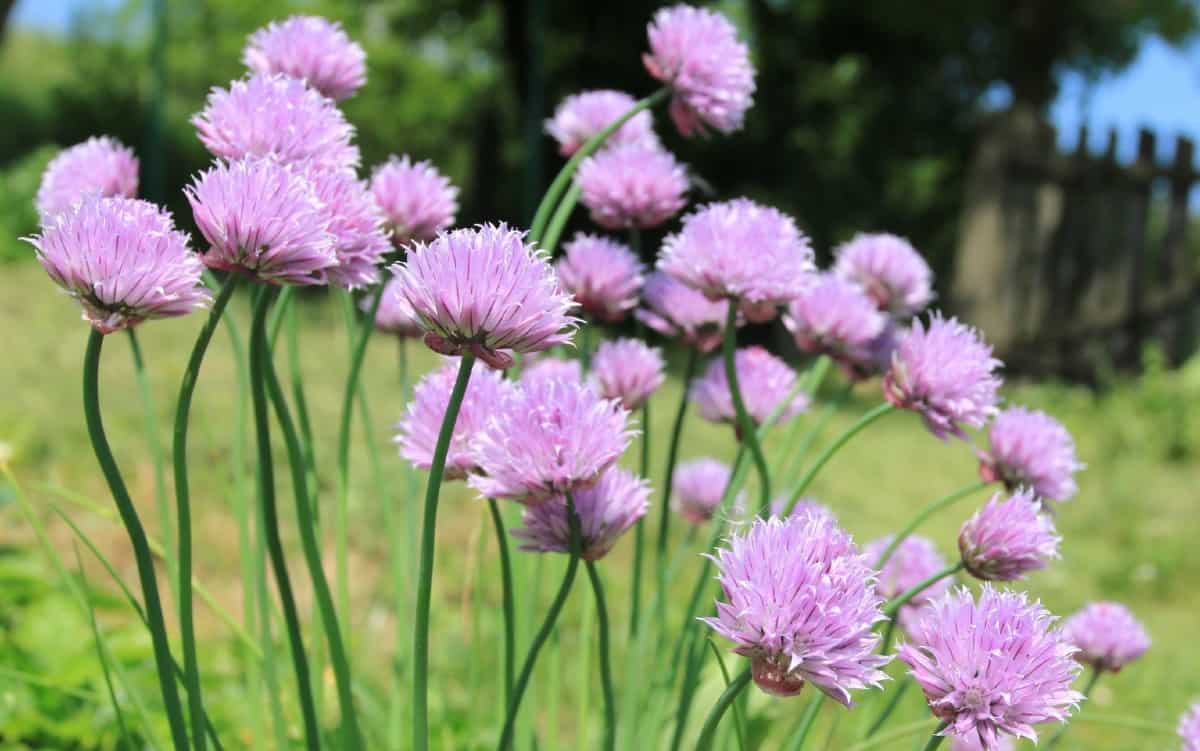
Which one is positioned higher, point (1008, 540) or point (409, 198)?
point (409, 198)

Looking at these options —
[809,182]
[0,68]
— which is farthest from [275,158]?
[0,68]

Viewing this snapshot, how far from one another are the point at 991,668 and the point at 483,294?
0.39 m

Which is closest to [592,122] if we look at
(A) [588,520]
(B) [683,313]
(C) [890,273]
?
(B) [683,313]

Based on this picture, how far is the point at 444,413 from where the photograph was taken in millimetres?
956

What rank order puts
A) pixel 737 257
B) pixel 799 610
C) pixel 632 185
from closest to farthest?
pixel 799 610, pixel 737 257, pixel 632 185

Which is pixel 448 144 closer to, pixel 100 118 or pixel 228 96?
pixel 100 118

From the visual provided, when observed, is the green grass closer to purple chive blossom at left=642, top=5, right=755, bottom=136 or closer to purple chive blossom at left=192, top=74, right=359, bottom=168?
purple chive blossom at left=642, top=5, right=755, bottom=136

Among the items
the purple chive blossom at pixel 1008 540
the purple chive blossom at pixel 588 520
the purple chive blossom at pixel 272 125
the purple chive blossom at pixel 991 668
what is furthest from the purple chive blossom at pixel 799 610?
the purple chive blossom at pixel 272 125

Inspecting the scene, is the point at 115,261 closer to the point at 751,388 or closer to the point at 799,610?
the point at 799,610

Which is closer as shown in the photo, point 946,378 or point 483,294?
point 483,294

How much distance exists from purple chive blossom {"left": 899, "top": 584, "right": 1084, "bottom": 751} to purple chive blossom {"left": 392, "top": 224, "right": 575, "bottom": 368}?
1.02ft

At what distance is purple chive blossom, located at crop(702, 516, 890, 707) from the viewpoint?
2.35 feet

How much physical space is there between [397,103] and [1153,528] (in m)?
12.5

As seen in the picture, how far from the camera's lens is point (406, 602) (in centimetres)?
136
